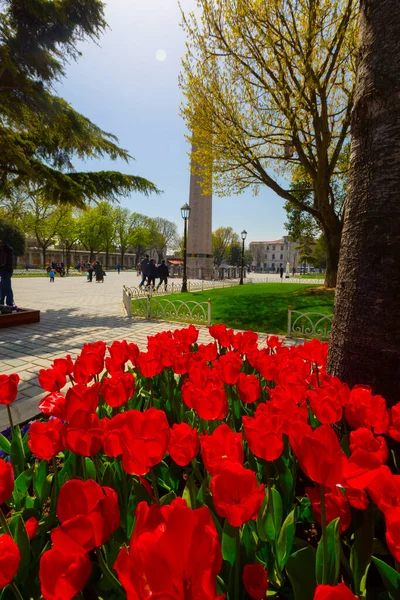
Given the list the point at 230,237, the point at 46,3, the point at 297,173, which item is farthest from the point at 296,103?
the point at 230,237

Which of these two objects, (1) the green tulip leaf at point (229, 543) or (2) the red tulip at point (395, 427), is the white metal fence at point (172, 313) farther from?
(1) the green tulip leaf at point (229, 543)

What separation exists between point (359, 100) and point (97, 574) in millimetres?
2673

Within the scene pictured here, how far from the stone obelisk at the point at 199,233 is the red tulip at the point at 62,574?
1203 inches

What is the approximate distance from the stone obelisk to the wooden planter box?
77.0 ft

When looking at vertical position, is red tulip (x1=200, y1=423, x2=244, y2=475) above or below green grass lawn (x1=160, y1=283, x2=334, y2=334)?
above

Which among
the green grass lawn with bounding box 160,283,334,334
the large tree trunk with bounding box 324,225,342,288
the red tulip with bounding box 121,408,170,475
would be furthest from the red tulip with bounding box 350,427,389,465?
the large tree trunk with bounding box 324,225,342,288

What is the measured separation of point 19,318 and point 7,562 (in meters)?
9.21

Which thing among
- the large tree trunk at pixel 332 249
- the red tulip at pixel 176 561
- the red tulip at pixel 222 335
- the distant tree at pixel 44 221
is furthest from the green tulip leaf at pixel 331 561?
the distant tree at pixel 44 221

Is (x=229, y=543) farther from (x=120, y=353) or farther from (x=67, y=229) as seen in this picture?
(x=67, y=229)

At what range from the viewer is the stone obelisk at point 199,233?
30913 mm

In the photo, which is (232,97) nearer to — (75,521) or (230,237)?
(75,521)

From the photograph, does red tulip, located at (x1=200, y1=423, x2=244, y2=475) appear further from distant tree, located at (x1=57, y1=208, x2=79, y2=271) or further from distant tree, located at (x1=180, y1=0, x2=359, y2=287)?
distant tree, located at (x1=57, y1=208, x2=79, y2=271)

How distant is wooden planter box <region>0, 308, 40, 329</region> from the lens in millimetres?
8218

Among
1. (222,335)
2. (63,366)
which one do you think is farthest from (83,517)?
(222,335)
